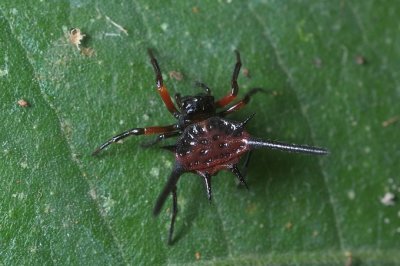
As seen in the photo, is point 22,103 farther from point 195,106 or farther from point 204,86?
point 204,86

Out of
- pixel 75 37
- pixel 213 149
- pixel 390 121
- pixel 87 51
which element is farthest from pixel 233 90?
pixel 390 121

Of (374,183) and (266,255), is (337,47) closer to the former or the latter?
(374,183)

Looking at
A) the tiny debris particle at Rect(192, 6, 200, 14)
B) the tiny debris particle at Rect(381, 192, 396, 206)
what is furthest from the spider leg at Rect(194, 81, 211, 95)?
the tiny debris particle at Rect(381, 192, 396, 206)

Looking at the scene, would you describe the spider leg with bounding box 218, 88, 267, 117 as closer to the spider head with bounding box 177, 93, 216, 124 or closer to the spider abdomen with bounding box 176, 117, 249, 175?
the spider head with bounding box 177, 93, 216, 124

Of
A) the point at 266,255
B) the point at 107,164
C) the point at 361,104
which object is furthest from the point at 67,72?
the point at 361,104

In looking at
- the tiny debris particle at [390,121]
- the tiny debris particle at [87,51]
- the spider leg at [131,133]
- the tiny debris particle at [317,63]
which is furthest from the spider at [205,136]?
the tiny debris particle at [390,121]

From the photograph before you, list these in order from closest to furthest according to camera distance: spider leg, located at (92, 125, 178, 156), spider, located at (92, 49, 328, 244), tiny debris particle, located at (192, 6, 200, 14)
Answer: spider, located at (92, 49, 328, 244) → spider leg, located at (92, 125, 178, 156) → tiny debris particle, located at (192, 6, 200, 14)

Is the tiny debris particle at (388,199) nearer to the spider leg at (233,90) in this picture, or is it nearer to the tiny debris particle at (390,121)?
the tiny debris particle at (390,121)
